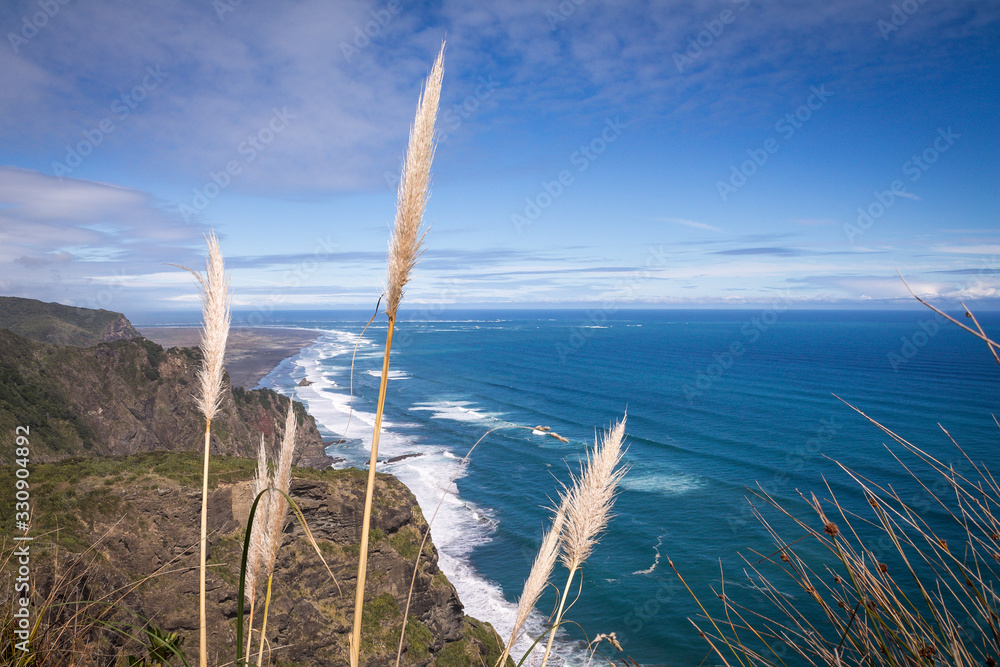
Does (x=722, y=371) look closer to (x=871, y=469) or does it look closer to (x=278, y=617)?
(x=871, y=469)

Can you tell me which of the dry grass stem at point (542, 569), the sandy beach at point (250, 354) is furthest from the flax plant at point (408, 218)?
the sandy beach at point (250, 354)

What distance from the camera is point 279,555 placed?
61.9ft

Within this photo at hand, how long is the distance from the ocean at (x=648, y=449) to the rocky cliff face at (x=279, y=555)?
5.08 m

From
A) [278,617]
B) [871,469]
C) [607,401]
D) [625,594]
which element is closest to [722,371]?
[607,401]

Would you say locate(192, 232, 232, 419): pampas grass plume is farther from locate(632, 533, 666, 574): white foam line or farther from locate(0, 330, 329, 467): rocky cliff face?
locate(0, 330, 329, 467): rocky cliff face

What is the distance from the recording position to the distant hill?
2734 inches

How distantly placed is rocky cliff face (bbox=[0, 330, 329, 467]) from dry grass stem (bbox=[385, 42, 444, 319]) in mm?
30964

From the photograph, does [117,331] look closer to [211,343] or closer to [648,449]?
[648,449]

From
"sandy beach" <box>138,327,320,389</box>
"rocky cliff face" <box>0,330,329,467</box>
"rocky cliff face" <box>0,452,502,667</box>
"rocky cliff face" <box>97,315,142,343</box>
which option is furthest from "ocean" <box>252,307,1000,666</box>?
"rocky cliff face" <box>97,315,142,343</box>

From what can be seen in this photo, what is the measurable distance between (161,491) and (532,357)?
8703 cm

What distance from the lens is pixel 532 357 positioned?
102188 mm

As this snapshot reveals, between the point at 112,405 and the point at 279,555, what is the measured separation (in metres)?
27.3

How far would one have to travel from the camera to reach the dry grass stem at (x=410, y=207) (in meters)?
1.82

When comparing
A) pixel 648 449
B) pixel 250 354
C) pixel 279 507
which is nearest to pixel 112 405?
pixel 648 449
